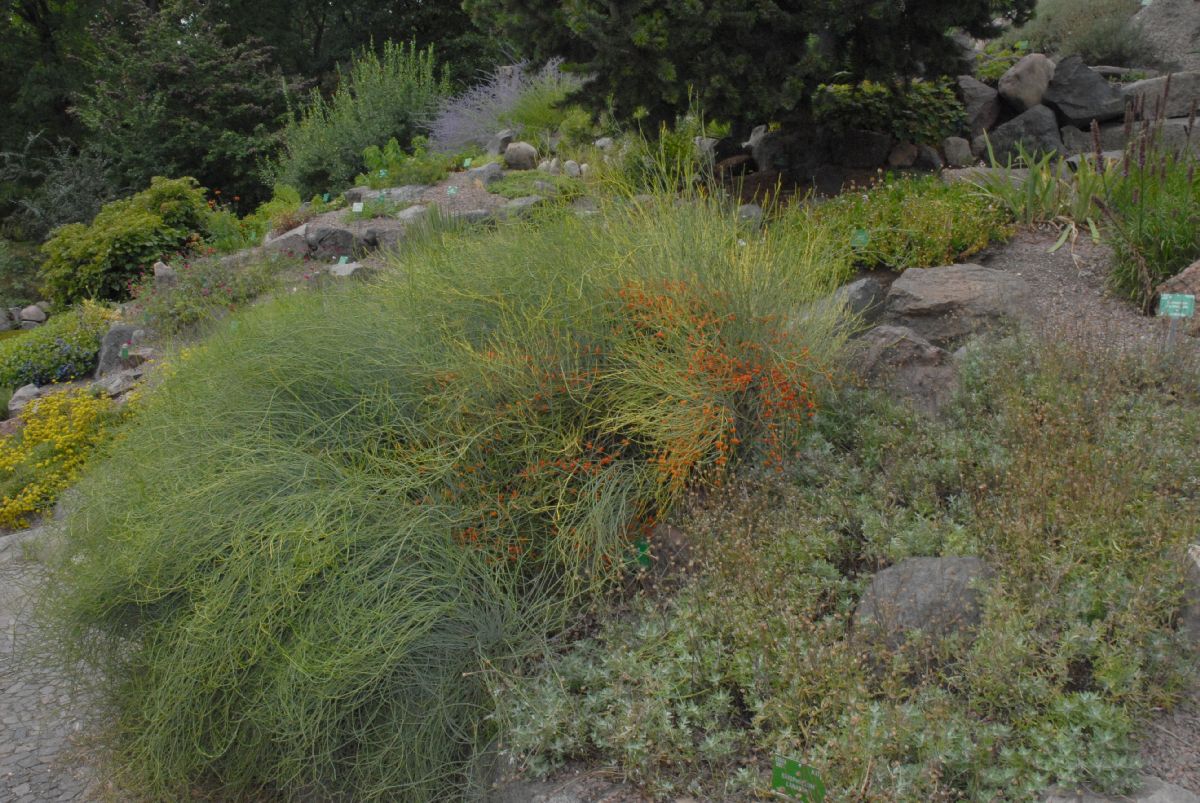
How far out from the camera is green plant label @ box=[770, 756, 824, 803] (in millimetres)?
2074

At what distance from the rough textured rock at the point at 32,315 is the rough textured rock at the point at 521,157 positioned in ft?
25.0

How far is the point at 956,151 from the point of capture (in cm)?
791

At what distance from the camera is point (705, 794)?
2285mm

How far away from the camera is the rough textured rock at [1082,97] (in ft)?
27.5

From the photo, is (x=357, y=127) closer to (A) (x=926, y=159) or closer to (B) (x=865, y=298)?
(A) (x=926, y=159)

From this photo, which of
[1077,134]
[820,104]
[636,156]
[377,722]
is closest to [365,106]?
[636,156]

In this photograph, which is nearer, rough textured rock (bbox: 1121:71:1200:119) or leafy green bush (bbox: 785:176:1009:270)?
leafy green bush (bbox: 785:176:1009:270)

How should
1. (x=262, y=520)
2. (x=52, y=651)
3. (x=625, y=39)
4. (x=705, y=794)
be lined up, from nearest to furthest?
(x=705, y=794)
(x=262, y=520)
(x=52, y=651)
(x=625, y=39)

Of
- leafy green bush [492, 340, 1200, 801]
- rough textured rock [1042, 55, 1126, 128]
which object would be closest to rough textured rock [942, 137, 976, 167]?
rough textured rock [1042, 55, 1126, 128]

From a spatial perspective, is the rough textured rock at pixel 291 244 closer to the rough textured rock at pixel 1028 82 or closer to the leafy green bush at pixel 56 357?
the leafy green bush at pixel 56 357

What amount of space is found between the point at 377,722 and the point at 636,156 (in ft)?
15.8

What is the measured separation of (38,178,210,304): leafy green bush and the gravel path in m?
6.86

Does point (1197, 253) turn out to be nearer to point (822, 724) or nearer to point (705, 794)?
point (822, 724)

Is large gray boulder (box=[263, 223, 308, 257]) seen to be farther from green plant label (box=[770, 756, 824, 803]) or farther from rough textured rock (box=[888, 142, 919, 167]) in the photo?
green plant label (box=[770, 756, 824, 803])
